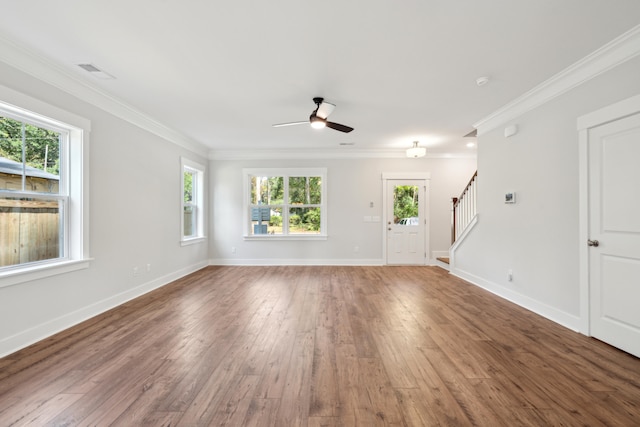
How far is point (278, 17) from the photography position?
6.94 ft

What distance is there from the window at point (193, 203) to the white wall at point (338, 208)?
0.36 m

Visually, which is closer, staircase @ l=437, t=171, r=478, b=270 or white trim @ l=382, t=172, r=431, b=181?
staircase @ l=437, t=171, r=478, b=270

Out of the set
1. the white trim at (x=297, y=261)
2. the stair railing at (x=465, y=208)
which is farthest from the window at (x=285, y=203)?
the stair railing at (x=465, y=208)

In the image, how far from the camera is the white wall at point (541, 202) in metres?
2.89

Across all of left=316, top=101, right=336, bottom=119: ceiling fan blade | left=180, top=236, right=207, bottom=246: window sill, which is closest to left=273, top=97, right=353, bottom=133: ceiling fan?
left=316, top=101, right=336, bottom=119: ceiling fan blade

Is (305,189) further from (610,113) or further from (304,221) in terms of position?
(610,113)

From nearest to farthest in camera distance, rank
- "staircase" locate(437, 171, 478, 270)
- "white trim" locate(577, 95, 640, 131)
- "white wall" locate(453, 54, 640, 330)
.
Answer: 1. "white trim" locate(577, 95, 640, 131)
2. "white wall" locate(453, 54, 640, 330)
3. "staircase" locate(437, 171, 478, 270)

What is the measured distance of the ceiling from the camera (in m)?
2.04

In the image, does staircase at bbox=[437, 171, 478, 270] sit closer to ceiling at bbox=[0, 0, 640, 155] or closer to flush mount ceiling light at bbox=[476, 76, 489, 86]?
ceiling at bbox=[0, 0, 640, 155]

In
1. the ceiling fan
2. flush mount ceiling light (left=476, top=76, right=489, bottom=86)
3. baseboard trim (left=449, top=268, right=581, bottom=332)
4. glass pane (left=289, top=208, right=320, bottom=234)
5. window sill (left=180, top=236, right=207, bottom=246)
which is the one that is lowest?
baseboard trim (left=449, top=268, right=581, bottom=332)

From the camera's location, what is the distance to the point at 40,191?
2.86 meters

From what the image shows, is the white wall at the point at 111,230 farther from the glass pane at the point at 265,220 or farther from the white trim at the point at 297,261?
the glass pane at the point at 265,220

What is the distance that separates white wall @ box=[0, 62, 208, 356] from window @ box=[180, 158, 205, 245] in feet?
1.34

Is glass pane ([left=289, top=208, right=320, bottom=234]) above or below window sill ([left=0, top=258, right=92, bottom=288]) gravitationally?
above
